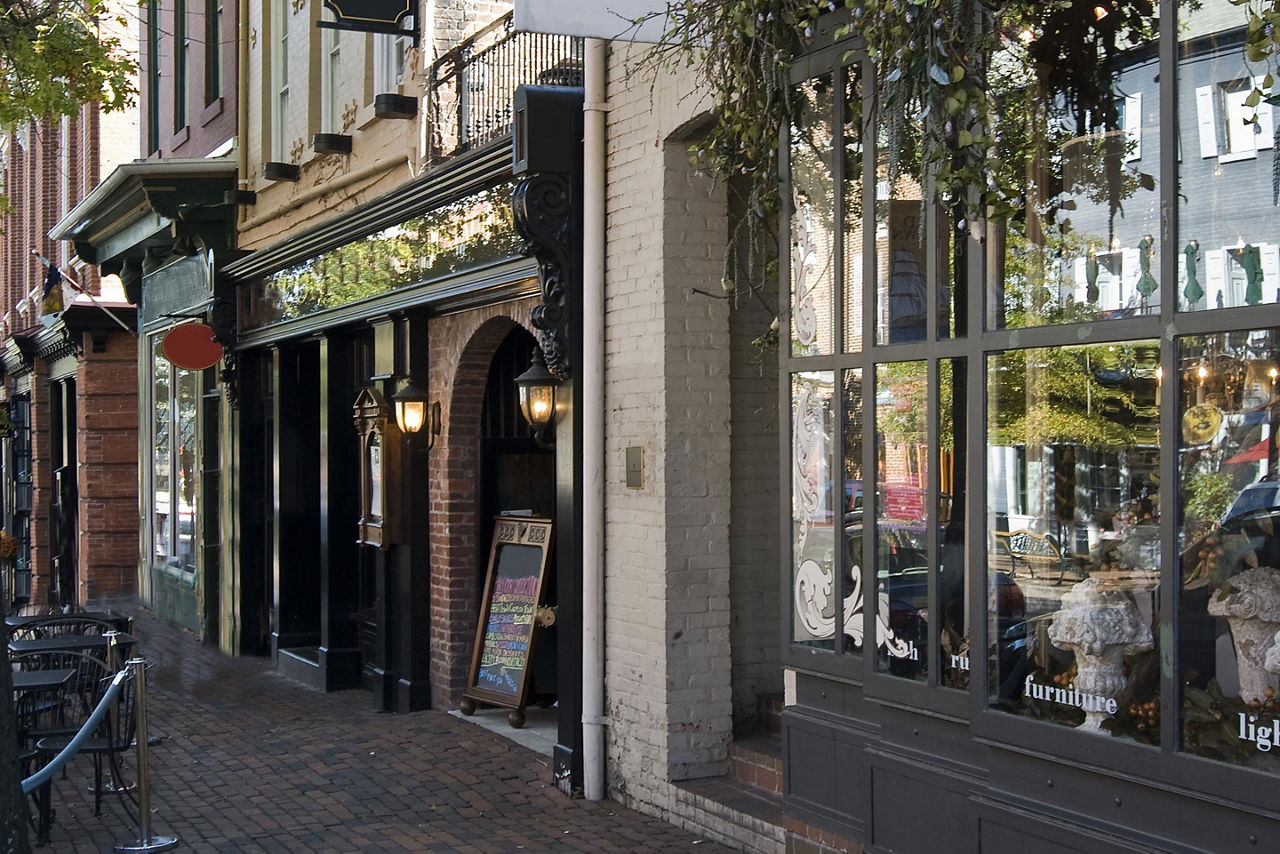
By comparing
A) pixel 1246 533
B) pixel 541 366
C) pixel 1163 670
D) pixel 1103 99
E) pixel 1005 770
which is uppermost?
pixel 1103 99

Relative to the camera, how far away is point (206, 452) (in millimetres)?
16312

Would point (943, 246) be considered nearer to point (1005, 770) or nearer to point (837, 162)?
point (837, 162)

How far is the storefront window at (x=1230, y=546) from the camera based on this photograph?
4203mm

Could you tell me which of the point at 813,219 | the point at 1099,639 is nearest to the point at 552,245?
the point at 813,219

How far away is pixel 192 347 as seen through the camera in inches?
598

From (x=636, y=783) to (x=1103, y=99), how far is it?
4.71m

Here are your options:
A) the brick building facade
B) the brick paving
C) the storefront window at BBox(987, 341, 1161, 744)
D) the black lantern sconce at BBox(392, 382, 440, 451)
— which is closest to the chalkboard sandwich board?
the brick paving

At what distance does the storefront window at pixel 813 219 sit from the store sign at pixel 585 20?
0.79 metres

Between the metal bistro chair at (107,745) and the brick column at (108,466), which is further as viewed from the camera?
the brick column at (108,466)

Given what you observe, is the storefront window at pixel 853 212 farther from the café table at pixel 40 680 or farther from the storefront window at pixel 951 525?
the café table at pixel 40 680

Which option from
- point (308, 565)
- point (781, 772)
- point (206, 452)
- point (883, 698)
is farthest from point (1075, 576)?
point (206, 452)

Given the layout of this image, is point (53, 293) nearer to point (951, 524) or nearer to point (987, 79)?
point (951, 524)

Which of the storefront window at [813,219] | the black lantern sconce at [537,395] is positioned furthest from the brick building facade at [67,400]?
the storefront window at [813,219]

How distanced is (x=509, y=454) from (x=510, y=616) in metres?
1.51
